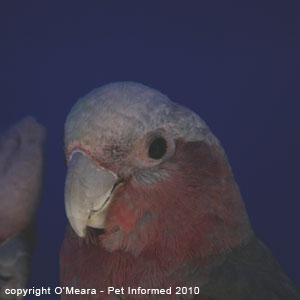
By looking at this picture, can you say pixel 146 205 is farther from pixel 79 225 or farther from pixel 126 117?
pixel 126 117

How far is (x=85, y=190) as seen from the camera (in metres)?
1.41

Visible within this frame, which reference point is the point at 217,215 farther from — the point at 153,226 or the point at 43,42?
the point at 43,42

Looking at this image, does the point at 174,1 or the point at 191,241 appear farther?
the point at 174,1

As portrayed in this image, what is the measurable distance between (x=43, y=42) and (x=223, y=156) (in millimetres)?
7066

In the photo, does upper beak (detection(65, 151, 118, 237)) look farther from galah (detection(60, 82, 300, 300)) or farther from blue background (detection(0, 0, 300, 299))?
blue background (detection(0, 0, 300, 299))

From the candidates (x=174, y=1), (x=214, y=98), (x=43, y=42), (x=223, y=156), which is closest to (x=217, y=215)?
(x=223, y=156)

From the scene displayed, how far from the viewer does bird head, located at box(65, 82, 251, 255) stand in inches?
57.4

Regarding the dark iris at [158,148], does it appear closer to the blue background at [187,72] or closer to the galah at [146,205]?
the galah at [146,205]

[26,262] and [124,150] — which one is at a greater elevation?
[124,150]

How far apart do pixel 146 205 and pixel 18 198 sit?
0.77 m

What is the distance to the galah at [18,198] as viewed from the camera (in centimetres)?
165

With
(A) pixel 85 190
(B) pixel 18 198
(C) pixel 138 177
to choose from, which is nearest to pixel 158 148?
(C) pixel 138 177

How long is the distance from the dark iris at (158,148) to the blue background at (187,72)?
5.60m

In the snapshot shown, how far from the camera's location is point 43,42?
7520 mm
